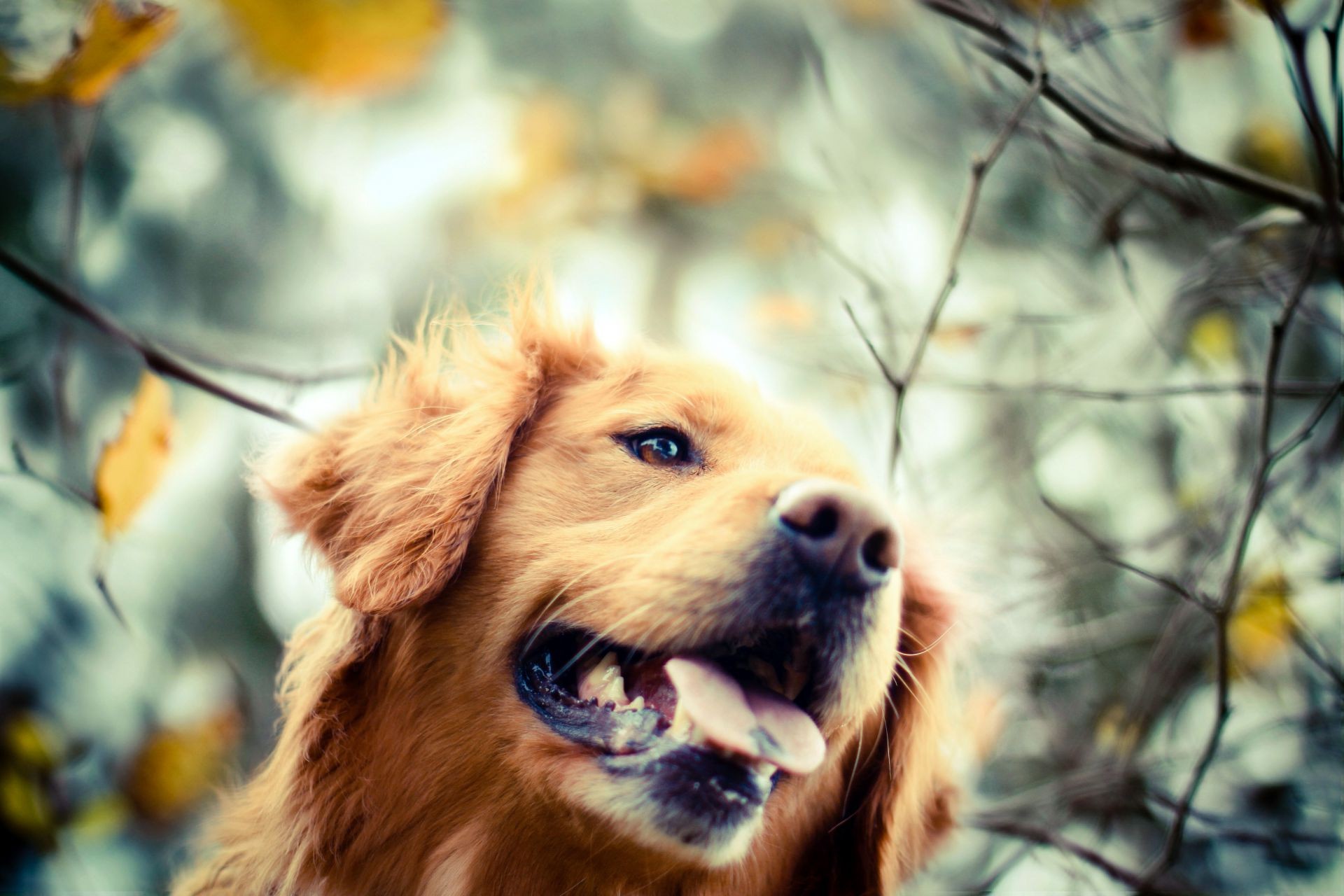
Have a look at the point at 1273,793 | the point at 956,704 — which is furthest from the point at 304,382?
the point at 1273,793

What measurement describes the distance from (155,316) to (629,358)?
4.89 feet

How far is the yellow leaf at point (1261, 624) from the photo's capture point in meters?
2.39

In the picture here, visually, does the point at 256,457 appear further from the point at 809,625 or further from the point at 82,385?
the point at 809,625

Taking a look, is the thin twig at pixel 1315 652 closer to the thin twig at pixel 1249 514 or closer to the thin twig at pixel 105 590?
the thin twig at pixel 1249 514

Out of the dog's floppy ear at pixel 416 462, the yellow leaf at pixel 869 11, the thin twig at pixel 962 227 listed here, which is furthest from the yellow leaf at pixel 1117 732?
the yellow leaf at pixel 869 11

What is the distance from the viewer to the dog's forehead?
6.01 ft

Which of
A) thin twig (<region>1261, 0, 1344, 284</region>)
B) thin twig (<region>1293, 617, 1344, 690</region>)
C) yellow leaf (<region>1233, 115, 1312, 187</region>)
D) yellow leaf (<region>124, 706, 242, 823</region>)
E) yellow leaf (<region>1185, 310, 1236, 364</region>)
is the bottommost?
yellow leaf (<region>124, 706, 242, 823</region>)

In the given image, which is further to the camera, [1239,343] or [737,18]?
[737,18]

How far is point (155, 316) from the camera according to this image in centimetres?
239

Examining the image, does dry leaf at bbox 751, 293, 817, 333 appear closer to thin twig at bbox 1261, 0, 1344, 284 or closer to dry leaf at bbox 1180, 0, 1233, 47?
dry leaf at bbox 1180, 0, 1233, 47

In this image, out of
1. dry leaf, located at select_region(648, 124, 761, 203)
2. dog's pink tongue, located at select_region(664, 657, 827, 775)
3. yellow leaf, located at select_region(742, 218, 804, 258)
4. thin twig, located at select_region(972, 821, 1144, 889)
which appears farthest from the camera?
dry leaf, located at select_region(648, 124, 761, 203)

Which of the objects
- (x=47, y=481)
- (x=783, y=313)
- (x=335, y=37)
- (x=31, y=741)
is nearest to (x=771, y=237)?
(x=783, y=313)

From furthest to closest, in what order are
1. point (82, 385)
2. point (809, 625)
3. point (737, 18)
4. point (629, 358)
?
point (737, 18) < point (82, 385) < point (629, 358) < point (809, 625)

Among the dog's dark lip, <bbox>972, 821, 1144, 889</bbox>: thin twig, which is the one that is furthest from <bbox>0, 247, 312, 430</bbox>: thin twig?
<bbox>972, 821, 1144, 889</bbox>: thin twig
